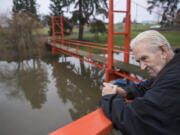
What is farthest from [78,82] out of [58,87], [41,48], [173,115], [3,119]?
[41,48]

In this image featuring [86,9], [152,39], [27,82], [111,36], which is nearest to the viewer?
[152,39]

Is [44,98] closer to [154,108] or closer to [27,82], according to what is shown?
[27,82]

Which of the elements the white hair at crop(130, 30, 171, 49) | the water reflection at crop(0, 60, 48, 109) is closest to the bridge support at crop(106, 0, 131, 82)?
the water reflection at crop(0, 60, 48, 109)

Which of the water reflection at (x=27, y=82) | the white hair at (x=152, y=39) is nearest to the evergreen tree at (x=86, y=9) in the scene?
the water reflection at (x=27, y=82)

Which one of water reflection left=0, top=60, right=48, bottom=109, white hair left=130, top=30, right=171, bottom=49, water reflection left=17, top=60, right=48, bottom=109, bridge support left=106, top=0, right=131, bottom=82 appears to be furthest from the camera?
water reflection left=0, top=60, right=48, bottom=109

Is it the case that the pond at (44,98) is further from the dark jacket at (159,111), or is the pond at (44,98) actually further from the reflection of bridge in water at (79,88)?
the dark jacket at (159,111)

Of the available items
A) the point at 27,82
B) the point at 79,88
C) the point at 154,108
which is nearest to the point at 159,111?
the point at 154,108

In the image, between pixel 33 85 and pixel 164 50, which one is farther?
pixel 33 85

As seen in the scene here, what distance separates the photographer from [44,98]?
4191 mm

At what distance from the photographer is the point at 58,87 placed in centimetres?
500

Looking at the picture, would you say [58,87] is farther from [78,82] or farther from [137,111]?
[137,111]

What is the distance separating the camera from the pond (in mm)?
3117

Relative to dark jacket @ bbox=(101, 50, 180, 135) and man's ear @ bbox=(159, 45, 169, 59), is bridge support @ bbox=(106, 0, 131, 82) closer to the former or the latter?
man's ear @ bbox=(159, 45, 169, 59)

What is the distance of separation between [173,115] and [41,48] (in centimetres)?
1077
